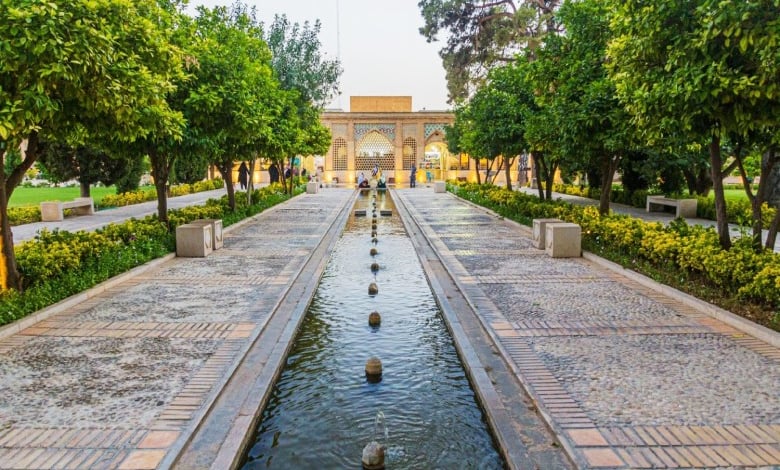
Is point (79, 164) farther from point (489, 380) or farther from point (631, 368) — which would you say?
point (631, 368)

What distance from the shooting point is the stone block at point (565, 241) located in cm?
1182

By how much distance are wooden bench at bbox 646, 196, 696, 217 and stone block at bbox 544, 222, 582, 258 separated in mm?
8619

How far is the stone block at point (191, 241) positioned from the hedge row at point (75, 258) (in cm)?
27

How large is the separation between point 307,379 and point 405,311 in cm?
269

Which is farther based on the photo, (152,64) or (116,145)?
(116,145)

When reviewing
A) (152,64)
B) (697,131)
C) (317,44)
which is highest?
(317,44)

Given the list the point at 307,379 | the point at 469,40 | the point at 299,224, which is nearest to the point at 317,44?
the point at 469,40

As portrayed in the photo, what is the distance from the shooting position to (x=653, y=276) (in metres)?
9.22

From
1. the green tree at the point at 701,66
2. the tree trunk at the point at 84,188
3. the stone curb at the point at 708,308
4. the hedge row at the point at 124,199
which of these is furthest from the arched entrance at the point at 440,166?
the green tree at the point at 701,66

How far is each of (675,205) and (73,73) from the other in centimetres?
1756

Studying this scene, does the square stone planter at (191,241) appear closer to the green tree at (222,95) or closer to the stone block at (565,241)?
the green tree at (222,95)

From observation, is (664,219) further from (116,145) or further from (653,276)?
(116,145)

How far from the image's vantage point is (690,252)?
884cm

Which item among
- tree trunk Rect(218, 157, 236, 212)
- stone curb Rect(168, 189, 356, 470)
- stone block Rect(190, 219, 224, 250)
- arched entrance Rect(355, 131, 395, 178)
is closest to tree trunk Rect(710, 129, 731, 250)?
stone curb Rect(168, 189, 356, 470)
